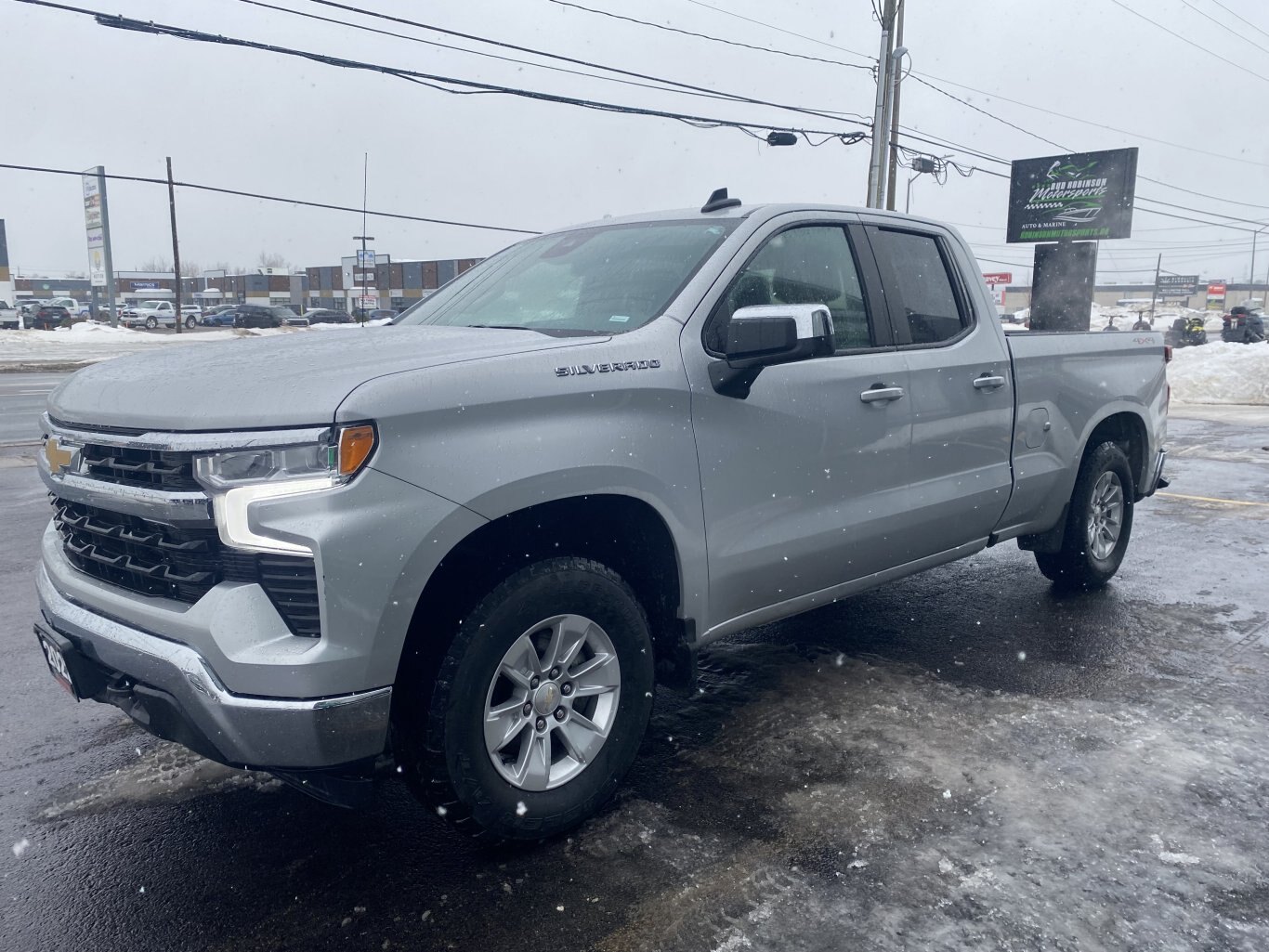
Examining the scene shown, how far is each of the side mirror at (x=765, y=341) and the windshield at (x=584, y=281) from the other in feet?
1.01

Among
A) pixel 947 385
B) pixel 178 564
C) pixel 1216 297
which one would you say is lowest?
pixel 178 564

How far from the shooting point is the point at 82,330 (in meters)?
45.9

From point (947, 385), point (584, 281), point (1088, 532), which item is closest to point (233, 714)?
point (584, 281)

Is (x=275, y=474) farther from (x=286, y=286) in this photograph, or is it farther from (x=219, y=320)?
(x=286, y=286)

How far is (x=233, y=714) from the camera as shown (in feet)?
7.77

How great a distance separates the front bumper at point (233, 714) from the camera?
2.37 meters

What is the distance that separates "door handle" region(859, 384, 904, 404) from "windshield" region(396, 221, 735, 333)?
83cm

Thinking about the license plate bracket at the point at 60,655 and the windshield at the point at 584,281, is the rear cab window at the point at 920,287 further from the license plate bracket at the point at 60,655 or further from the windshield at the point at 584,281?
the license plate bracket at the point at 60,655

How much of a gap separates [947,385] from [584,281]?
1636 millimetres

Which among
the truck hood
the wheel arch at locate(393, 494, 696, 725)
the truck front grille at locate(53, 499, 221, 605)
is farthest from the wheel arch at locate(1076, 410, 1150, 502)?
the truck front grille at locate(53, 499, 221, 605)

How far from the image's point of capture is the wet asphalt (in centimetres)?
257

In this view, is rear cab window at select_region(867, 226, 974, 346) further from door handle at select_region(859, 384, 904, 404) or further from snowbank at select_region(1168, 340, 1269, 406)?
snowbank at select_region(1168, 340, 1269, 406)

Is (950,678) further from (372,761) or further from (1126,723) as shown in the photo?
(372,761)

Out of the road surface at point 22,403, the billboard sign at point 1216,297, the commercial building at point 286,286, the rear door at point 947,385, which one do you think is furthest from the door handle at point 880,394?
the billboard sign at point 1216,297
